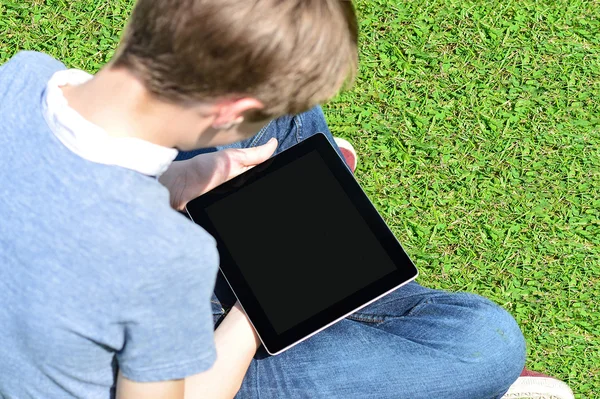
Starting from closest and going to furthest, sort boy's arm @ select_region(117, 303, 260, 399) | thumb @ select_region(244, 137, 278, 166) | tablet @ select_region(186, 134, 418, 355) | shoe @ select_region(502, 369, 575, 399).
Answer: boy's arm @ select_region(117, 303, 260, 399) < tablet @ select_region(186, 134, 418, 355) < thumb @ select_region(244, 137, 278, 166) < shoe @ select_region(502, 369, 575, 399)

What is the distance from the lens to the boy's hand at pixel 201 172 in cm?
179

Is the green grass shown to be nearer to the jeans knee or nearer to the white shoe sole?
the white shoe sole

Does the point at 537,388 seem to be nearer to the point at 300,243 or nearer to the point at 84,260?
the point at 300,243

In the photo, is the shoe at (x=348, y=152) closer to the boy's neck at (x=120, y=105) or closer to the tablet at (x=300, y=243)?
the tablet at (x=300, y=243)

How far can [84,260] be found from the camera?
1049mm

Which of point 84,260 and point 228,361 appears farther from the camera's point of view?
point 228,361

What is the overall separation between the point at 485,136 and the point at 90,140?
6.17 feet

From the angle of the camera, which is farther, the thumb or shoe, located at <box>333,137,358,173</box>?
shoe, located at <box>333,137,358,173</box>

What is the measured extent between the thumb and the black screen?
0.18ft

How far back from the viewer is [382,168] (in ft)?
8.38

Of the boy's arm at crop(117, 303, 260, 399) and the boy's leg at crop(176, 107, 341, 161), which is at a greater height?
the boy's leg at crop(176, 107, 341, 161)

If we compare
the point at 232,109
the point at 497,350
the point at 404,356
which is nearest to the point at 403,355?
the point at 404,356

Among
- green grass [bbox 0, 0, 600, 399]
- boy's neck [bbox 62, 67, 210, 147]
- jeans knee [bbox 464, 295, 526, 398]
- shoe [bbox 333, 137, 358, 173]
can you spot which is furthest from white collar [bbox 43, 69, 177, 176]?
green grass [bbox 0, 0, 600, 399]

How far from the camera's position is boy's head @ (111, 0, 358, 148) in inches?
41.6
